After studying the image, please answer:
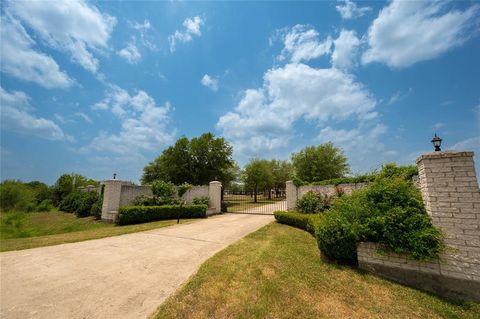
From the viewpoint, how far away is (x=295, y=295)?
331 centimetres

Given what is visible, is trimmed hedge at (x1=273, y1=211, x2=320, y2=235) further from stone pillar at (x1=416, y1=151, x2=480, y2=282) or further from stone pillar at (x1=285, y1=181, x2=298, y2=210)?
stone pillar at (x1=416, y1=151, x2=480, y2=282)

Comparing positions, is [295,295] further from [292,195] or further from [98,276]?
[292,195]

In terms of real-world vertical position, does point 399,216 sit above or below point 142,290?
above

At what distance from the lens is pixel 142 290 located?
11.7ft

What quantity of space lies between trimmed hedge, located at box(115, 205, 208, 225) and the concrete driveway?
12.9ft

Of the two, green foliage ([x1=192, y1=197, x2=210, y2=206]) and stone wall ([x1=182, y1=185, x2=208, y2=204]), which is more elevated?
stone wall ([x1=182, y1=185, x2=208, y2=204])

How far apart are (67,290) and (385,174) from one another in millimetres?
8016

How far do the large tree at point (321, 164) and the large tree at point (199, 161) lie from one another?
31.6ft

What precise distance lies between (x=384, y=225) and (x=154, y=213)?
1126cm

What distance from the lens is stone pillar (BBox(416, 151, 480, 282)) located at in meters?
3.36

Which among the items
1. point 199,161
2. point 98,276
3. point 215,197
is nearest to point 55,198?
point 199,161

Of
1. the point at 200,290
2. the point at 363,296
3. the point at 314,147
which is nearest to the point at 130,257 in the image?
the point at 200,290

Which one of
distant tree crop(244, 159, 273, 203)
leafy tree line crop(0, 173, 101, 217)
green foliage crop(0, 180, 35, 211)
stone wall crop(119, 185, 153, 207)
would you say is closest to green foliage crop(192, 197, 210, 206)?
stone wall crop(119, 185, 153, 207)

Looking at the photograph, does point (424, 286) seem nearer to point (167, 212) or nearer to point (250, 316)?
point (250, 316)
